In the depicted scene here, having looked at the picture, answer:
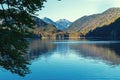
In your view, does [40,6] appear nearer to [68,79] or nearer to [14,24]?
[14,24]

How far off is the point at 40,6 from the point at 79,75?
56.6 m

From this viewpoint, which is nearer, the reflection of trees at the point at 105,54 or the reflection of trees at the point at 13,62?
the reflection of trees at the point at 13,62

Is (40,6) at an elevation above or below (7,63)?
above

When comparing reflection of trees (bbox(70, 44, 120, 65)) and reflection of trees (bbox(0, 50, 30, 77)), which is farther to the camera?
reflection of trees (bbox(70, 44, 120, 65))

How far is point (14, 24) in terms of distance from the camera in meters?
17.0

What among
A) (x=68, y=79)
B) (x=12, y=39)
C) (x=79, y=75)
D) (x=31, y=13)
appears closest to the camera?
(x=12, y=39)

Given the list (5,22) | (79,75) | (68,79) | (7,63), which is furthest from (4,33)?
(79,75)

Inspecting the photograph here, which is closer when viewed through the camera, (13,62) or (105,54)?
(13,62)

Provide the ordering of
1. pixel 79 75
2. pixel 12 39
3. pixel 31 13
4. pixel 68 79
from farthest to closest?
pixel 79 75 → pixel 68 79 → pixel 31 13 → pixel 12 39

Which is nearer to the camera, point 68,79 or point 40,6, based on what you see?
point 40,6

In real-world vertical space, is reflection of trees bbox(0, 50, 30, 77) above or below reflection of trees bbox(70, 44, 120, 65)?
above

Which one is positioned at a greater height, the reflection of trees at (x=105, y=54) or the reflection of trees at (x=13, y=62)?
the reflection of trees at (x=13, y=62)

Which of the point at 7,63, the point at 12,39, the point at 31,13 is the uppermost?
the point at 31,13

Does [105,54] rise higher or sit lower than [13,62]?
lower
